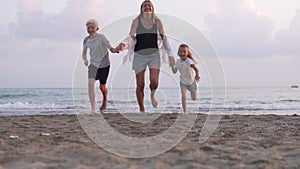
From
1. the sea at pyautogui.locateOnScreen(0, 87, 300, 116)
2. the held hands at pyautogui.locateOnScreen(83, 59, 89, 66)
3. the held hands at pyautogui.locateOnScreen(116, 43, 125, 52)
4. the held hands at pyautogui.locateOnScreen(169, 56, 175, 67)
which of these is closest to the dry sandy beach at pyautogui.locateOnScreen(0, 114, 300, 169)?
the sea at pyautogui.locateOnScreen(0, 87, 300, 116)

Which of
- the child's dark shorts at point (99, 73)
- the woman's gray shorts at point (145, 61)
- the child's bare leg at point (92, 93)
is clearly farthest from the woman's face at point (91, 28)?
the woman's gray shorts at point (145, 61)

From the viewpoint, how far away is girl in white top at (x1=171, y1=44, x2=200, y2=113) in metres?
7.76

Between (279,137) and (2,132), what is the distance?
332 cm

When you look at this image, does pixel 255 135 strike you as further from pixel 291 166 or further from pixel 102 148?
pixel 102 148

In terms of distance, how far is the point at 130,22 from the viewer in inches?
275

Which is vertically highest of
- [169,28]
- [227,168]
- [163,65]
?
[169,28]

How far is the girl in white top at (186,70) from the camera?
25.5ft

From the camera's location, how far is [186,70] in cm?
778

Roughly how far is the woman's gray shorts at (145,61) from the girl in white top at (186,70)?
607 millimetres

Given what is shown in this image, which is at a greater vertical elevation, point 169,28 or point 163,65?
point 169,28

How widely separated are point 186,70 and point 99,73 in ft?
5.36

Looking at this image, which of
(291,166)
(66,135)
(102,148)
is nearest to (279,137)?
(291,166)

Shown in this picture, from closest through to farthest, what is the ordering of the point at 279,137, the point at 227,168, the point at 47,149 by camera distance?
1. the point at 227,168
2. the point at 47,149
3. the point at 279,137

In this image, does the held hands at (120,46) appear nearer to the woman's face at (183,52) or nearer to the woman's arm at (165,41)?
the woman's arm at (165,41)
